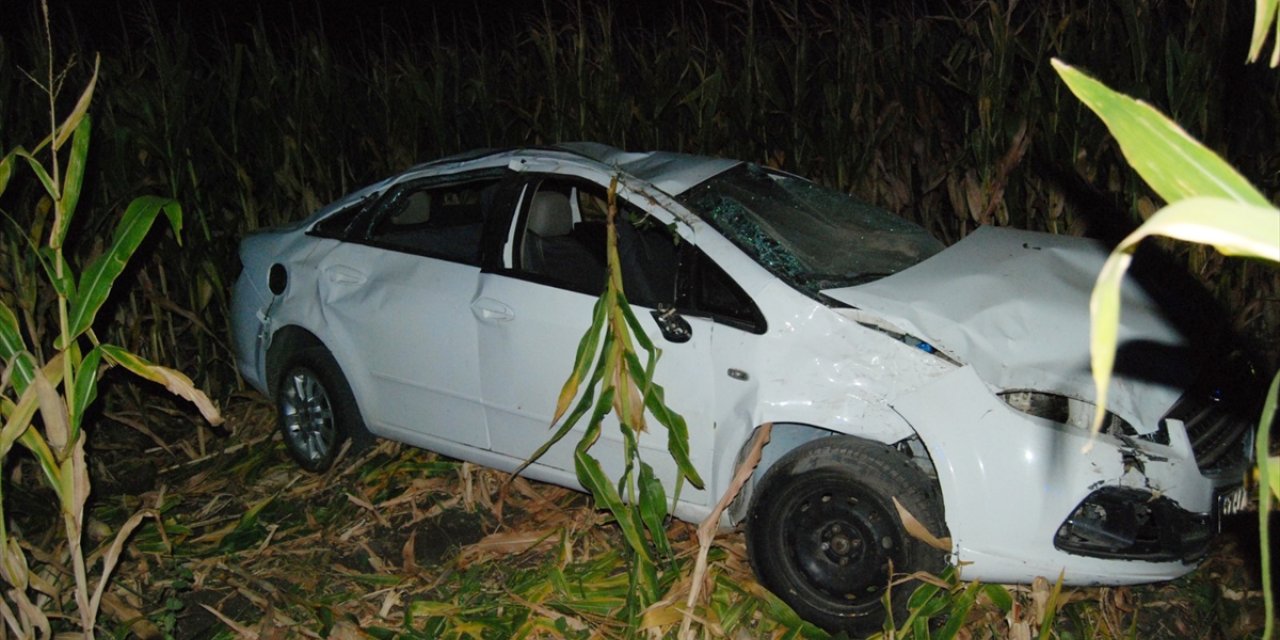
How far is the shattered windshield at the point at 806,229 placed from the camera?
4.72m

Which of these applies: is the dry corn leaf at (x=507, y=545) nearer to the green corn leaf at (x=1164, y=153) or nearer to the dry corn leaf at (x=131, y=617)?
the dry corn leaf at (x=131, y=617)

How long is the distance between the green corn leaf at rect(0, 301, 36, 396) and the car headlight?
10.7 feet

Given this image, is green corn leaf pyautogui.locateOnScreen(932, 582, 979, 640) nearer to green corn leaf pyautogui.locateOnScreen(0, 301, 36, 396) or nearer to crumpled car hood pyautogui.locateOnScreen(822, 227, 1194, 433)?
crumpled car hood pyautogui.locateOnScreen(822, 227, 1194, 433)

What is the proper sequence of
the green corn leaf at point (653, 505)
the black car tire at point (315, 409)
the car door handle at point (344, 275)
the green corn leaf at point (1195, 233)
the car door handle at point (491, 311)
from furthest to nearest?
the black car tire at point (315, 409)
the car door handle at point (344, 275)
the car door handle at point (491, 311)
the green corn leaf at point (653, 505)
the green corn leaf at point (1195, 233)

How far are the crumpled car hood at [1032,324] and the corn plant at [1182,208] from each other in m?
2.60

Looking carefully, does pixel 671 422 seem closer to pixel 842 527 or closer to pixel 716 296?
pixel 716 296

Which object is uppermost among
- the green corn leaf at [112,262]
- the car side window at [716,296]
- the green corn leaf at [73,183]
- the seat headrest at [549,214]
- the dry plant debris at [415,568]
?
the green corn leaf at [73,183]

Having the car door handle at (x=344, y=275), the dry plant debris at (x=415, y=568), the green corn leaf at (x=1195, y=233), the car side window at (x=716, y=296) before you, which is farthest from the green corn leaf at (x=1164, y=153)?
the car door handle at (x=344, y=275)

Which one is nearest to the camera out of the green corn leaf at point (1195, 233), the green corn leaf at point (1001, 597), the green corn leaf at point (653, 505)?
the green corn leaf at point (1195, 233)

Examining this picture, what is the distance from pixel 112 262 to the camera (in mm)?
3906

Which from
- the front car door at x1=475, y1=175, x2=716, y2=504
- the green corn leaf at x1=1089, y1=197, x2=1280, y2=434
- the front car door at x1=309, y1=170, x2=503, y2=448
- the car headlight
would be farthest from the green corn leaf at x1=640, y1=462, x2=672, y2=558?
the green corn leaf at x1=1089, y1=197, x2=1280, y2=434

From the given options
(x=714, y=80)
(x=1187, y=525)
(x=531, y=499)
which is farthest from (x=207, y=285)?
(x=1187, y=525)

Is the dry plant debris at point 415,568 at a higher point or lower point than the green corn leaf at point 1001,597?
lower

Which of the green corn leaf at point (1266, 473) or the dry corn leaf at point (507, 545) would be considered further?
the dry corn leaf at point (507, 545)
